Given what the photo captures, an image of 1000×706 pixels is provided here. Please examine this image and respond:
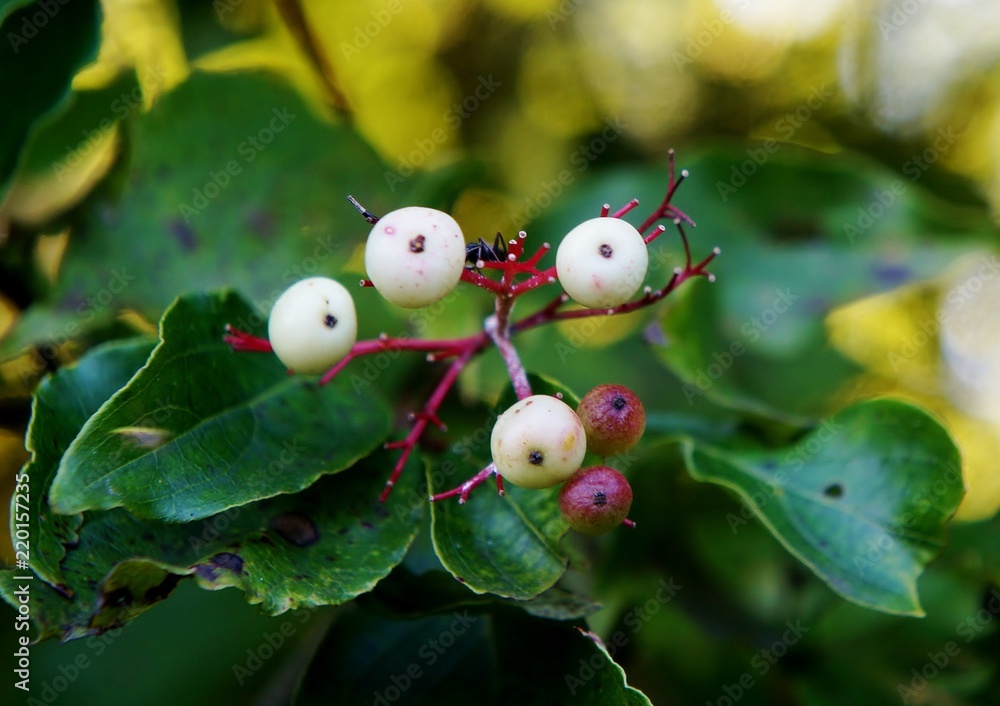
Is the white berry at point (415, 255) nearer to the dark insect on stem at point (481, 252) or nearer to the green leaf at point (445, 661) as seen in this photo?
the dark insect on stem at point (481, 252)

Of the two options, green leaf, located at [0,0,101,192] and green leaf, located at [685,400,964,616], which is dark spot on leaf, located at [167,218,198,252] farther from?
green leaf, located at [685,400,964,616]

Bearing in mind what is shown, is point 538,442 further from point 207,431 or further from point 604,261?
point 207,431

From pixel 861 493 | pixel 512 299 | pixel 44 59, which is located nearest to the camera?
pixel 512 299

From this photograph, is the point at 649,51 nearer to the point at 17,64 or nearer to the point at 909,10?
the point at 909,10

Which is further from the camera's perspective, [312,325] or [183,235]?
[183,235]

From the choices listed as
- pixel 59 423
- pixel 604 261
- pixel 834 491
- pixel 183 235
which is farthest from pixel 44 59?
pixel 834 491

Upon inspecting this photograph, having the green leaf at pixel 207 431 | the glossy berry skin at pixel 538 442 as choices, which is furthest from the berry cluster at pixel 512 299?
the green leaf at pixel 207 431

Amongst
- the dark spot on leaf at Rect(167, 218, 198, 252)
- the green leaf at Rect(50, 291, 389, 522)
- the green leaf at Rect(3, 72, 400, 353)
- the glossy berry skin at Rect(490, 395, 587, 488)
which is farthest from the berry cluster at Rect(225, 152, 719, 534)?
the dark spot on leaf at Rect(167, 218, 198, 252)
